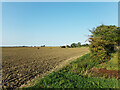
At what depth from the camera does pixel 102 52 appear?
30.7 ft

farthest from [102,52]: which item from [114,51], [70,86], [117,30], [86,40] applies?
[70,86]

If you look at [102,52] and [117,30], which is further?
[117,30]

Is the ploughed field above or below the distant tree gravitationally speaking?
below

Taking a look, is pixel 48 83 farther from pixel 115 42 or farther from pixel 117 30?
pixel 117 30

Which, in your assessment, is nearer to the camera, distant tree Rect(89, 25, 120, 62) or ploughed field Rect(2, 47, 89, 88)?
ploughed field Rect(2, 47, 89, 88)

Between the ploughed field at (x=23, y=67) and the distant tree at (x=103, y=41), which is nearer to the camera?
the ploughed field at (x=23, y=67)

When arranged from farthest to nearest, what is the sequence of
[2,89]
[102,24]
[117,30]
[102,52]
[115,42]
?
[102,24] < [117,30] < [115,42] < [102,52] < [2,89]

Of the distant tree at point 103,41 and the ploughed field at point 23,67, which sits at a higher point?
the distant tree at point 103,41

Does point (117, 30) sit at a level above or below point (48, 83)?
above

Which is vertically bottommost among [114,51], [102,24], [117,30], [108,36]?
[114,51]

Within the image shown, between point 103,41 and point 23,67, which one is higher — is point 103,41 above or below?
above

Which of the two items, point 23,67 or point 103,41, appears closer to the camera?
point 23,67

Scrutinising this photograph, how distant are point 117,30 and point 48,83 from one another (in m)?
10.3

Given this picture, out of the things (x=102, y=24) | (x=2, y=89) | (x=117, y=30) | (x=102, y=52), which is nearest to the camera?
(x=2, y=89)
